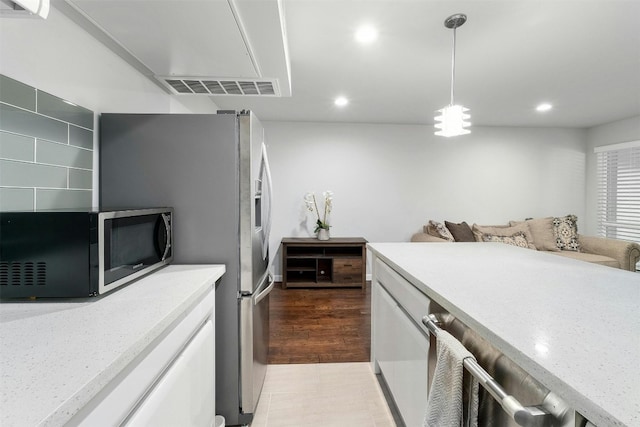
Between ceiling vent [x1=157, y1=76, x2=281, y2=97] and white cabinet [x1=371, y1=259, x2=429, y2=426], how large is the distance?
154cm

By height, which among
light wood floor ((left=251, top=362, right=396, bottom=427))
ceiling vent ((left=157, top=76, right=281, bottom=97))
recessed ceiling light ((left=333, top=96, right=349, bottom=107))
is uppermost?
recessed ceiling light ((left=333, top=96, right=349, bottom=107))

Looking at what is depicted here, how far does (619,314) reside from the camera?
2.52ft

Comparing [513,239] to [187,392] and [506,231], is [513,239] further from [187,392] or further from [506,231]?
[187,392]

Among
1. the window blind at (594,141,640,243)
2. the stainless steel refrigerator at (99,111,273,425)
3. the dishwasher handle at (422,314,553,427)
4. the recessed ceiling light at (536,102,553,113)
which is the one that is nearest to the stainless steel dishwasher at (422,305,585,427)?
the dishwasher handle at (422,314,553,427)

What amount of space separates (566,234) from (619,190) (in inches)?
42.6

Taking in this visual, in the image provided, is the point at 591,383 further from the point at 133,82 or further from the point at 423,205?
the point at 423,205

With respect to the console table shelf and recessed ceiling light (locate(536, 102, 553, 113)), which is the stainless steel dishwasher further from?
recessed ceiling light (locate(536, 102, 553, 113))

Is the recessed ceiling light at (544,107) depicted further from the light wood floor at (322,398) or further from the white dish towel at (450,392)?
the white dish towel at (450,392)

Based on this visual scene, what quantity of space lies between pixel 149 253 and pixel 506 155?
5.04 meters

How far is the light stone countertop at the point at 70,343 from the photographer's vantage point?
1.51ft

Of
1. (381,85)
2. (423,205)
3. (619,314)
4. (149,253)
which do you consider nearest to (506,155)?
(423,205)

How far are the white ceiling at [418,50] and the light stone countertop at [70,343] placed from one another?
1169mm

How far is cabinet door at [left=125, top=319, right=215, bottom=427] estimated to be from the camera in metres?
0.74

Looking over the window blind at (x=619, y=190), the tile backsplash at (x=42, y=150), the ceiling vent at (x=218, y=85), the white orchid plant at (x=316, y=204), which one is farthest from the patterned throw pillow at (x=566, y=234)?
the tile backsplash at (x=42, y=150)
